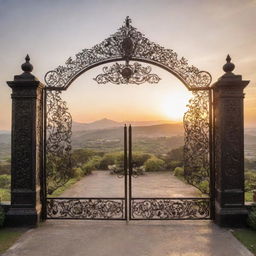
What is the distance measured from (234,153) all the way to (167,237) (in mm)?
1962

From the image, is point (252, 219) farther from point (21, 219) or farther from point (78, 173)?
point (78, 173)

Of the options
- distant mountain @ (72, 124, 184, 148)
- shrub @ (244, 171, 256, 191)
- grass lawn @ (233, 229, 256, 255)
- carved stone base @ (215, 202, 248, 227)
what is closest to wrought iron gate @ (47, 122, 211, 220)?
carved stone base @ (215, 202, 248, 227)

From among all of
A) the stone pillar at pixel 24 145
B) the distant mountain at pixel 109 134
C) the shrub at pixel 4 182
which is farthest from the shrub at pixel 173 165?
the stone pillar at pixel 24 145

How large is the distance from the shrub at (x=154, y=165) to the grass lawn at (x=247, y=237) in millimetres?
10772

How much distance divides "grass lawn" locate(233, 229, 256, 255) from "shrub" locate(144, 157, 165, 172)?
10.8 meters

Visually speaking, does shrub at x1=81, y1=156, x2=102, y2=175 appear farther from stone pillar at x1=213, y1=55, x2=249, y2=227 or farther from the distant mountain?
stone pillar at x1=213, y1=55, x2=249, y2=227

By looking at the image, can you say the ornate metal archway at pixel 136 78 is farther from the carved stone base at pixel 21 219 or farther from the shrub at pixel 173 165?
the shrub at pixel 173 165

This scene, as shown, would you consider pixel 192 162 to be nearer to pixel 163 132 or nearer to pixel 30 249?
pixel 30 249

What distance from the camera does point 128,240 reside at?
471 centimetres

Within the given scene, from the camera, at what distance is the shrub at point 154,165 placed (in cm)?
1595

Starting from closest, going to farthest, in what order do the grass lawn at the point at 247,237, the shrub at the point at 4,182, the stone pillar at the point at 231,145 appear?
1. the grass lawn at the point at 247,237
2. the stone pillar at the point at 231,145
3. the shrub at the point at 4,182

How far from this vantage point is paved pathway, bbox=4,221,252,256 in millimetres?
4246

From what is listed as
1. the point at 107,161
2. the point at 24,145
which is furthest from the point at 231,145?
the point at 107,161

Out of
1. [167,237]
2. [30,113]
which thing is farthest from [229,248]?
[30,113]
